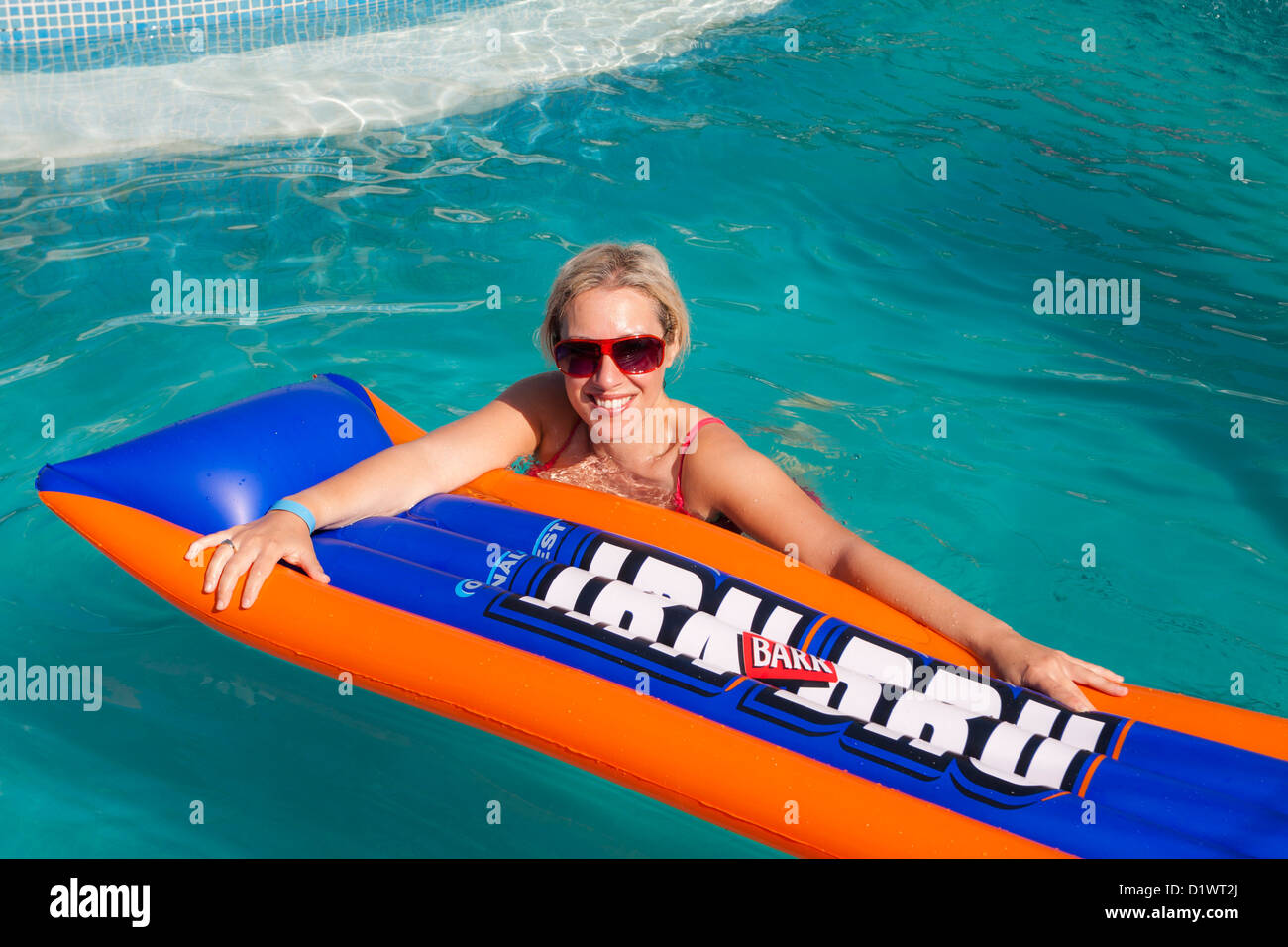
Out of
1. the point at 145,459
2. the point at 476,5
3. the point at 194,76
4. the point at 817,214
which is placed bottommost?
the point at 145,459

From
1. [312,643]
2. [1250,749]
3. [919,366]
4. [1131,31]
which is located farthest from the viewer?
[1131,31]

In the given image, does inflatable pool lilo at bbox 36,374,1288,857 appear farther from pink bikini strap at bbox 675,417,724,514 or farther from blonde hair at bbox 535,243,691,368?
blonde hair at bbox 535,243,691,368

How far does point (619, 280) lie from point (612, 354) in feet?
0.65

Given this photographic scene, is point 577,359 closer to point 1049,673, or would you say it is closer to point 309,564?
point 309,564

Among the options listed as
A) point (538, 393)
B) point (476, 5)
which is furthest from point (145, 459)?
point (476, 5)

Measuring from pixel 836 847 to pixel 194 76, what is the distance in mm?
6710

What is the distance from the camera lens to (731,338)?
16.8 ft

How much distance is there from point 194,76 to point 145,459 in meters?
5.00

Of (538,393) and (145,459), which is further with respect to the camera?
(538,393)

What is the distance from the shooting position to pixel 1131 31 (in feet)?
27.6

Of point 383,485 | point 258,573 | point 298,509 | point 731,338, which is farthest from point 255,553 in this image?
point 731,338
